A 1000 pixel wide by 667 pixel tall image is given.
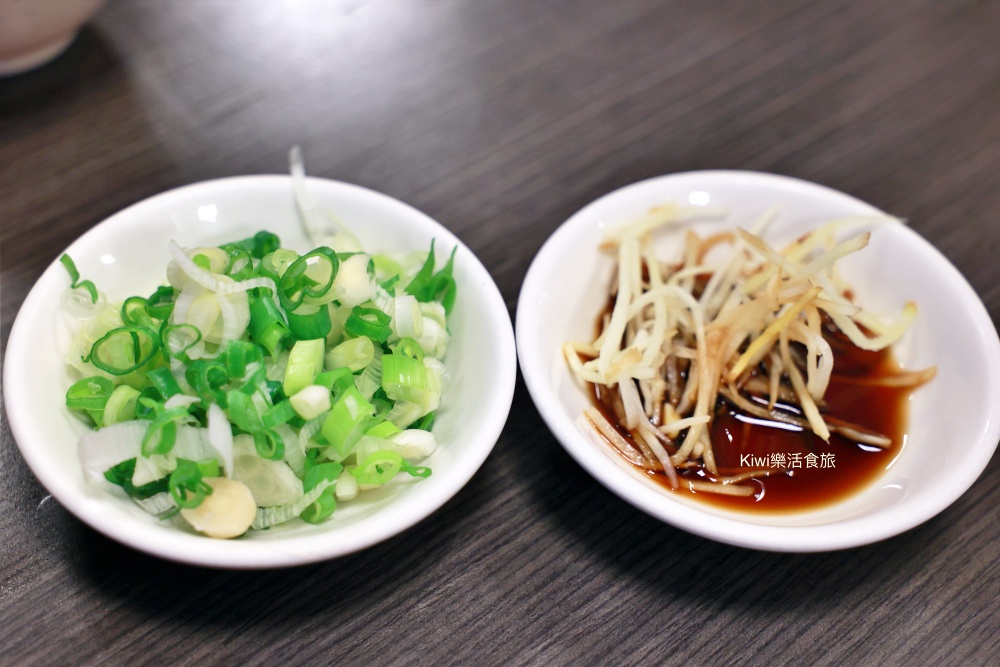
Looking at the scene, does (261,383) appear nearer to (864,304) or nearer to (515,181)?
(515,181)

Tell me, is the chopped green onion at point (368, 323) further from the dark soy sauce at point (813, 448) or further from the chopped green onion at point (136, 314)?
the dark soy sauce at point (813, 448)

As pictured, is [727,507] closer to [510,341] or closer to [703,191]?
[510,341]

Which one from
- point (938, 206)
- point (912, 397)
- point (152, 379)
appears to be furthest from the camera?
point (938, 206)

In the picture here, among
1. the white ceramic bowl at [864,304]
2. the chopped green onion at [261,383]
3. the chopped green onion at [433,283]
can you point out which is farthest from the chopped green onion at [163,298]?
the white ceramic bowl at [864,304]

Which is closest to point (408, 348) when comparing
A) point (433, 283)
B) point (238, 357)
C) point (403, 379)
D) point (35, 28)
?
point (403, 379)

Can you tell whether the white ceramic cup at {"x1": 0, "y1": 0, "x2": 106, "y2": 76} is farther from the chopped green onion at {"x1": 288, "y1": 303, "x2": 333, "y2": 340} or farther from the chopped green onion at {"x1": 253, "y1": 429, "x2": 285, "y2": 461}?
the chopped green onion at {"x1": 253, "y1": 429, "x2": 285, "y2": 461}

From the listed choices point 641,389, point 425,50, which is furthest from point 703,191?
point 425,50
